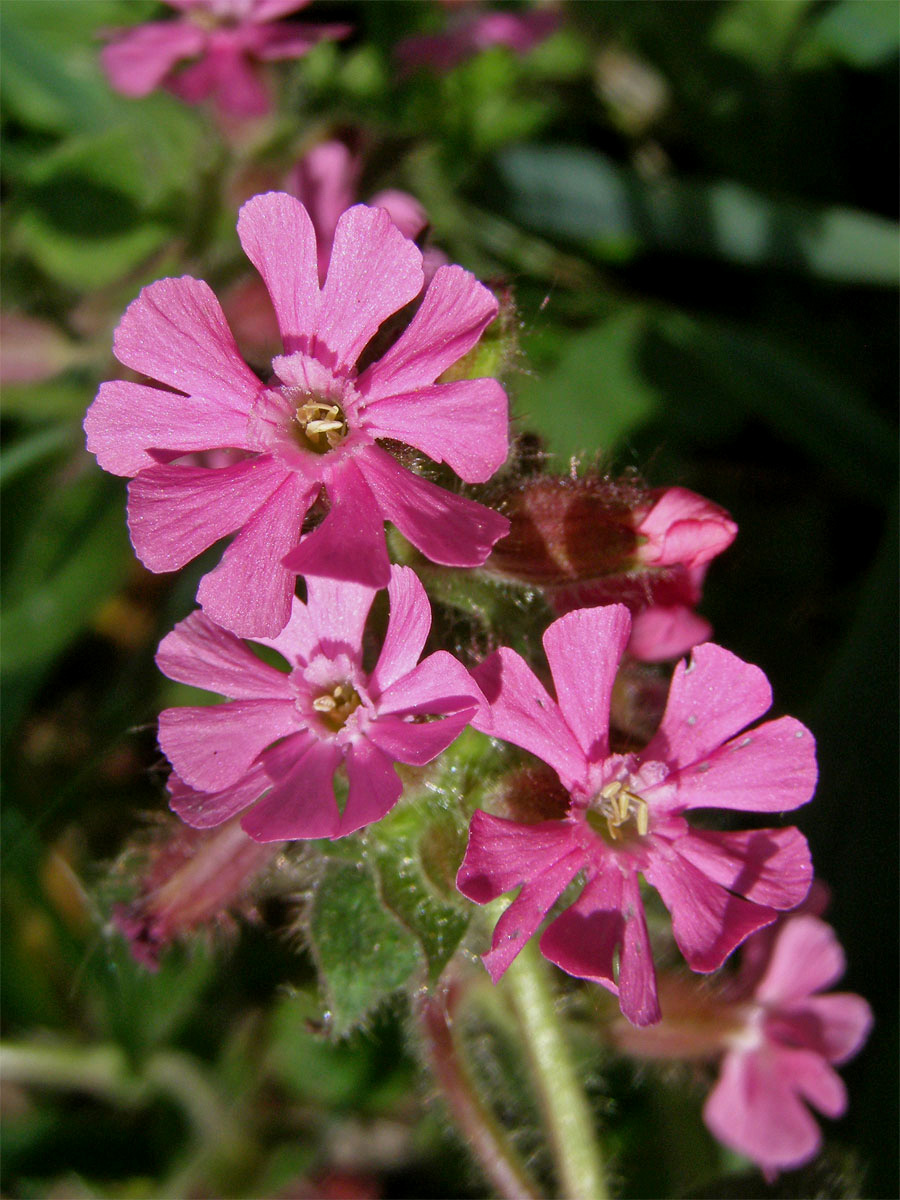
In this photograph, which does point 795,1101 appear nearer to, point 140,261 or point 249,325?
point 249,325

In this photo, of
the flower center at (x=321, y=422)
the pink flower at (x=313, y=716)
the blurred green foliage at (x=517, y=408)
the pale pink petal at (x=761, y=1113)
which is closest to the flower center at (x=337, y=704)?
the pink flower at (x=313, y=716)

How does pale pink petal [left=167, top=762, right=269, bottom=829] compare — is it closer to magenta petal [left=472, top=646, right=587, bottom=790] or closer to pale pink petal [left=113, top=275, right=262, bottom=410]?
magenta petal [left=472, top=646, right=587, bottom=790]

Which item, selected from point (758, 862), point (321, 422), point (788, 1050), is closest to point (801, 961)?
point (788, 1050)

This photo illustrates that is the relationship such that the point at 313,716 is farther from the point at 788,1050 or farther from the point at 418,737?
the point at 788,1050

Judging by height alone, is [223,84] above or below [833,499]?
above

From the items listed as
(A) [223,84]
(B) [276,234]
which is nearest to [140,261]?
(A) [223,84]

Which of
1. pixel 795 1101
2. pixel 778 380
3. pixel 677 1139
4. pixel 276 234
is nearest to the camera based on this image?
pixel 276 234

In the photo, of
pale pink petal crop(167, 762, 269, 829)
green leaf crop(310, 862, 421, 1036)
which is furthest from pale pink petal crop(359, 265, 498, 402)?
green leaf crop(310, 862, 421, 1036)
